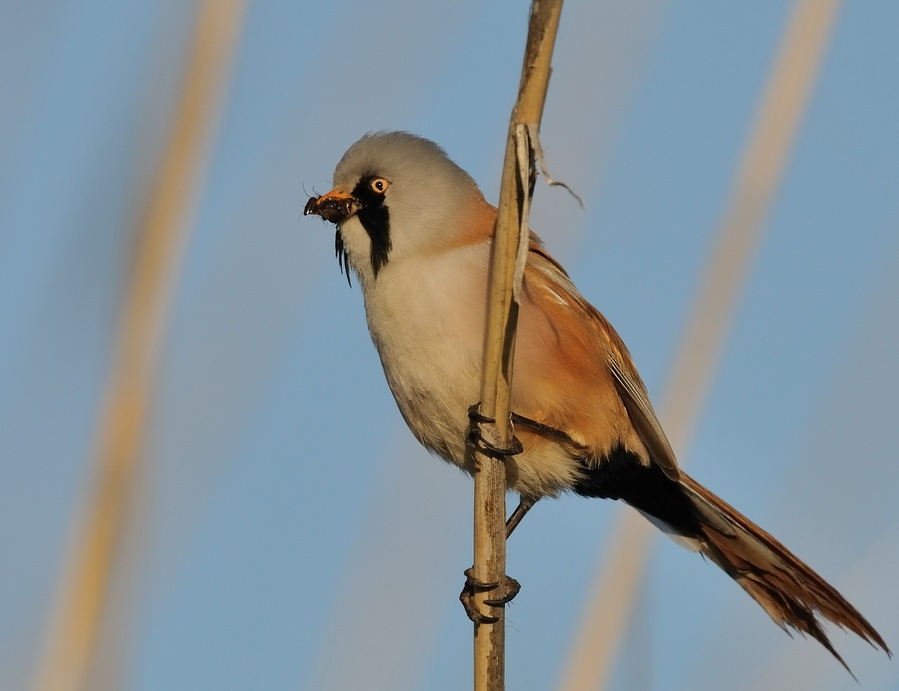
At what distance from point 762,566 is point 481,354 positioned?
114 cm

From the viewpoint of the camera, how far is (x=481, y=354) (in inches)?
103

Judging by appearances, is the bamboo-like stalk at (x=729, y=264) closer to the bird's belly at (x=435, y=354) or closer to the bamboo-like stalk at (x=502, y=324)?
the bamboo-like stalk at (x=502, y=324)

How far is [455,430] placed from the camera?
2846mm

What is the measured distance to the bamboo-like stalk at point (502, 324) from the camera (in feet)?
4.81

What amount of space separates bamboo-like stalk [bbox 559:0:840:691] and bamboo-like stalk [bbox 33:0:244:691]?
948mm

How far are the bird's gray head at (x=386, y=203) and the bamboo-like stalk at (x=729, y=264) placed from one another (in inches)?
34.0

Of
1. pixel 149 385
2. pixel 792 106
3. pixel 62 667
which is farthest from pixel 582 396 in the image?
pixel 62 667

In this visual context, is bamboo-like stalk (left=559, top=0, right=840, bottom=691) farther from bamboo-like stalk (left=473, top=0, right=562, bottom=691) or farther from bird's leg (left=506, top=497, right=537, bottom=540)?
bird's leg (left=506, top=497, right=537, bottom=540)

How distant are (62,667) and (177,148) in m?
0.85

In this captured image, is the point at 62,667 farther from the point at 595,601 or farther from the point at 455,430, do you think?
the point at 455,430

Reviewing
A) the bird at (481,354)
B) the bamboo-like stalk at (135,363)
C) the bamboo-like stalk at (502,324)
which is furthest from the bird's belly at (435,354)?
the bamboo-like stalk at (135,363)

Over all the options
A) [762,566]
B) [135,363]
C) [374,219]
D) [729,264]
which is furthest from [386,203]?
[762,566]

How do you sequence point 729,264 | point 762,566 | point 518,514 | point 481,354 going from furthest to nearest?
point 518,514 < point 762,566 < point 481,354 < point 729,264

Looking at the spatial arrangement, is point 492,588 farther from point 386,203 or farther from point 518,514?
point 518,514
